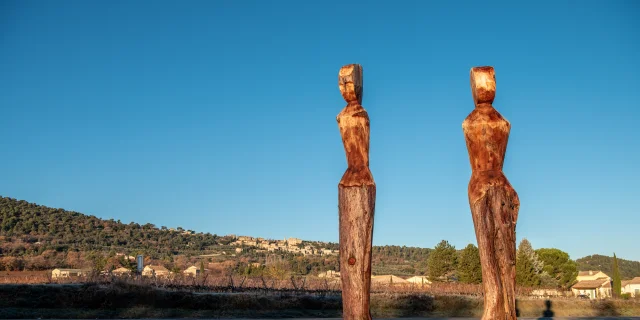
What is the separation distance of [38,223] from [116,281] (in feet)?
147

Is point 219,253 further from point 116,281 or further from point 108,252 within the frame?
point 116,281

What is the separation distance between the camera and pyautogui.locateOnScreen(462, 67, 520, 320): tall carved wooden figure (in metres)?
9.57

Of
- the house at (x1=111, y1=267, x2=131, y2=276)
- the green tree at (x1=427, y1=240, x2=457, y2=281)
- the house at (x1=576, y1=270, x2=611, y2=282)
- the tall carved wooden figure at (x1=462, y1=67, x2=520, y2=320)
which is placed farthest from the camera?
the house at (x1=576, y1=270, x2=611, y2=282)

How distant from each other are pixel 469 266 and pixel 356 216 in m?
51.0

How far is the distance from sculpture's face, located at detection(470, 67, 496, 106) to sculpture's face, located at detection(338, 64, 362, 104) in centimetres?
180

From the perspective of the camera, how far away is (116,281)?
989 inches

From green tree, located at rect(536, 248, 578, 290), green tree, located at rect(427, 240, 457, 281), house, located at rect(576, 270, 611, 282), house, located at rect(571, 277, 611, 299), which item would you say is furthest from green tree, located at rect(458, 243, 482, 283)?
house, located at rect(576, 270, 611, 282)

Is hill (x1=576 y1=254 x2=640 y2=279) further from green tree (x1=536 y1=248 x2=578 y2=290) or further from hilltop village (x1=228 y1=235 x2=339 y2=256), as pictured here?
hilltop village (x1=228 y1=235 x2=339 y2=256)

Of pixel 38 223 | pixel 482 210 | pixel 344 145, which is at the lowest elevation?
pixel 482 210

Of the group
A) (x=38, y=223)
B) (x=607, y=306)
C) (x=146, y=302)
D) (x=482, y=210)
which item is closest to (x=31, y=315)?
(x=146, y=302)

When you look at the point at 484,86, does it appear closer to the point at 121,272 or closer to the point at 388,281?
the point at 121,272

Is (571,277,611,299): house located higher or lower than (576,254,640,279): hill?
lower

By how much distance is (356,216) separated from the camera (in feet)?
32.7

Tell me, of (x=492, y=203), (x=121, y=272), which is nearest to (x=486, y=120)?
(x=492, y=203)
